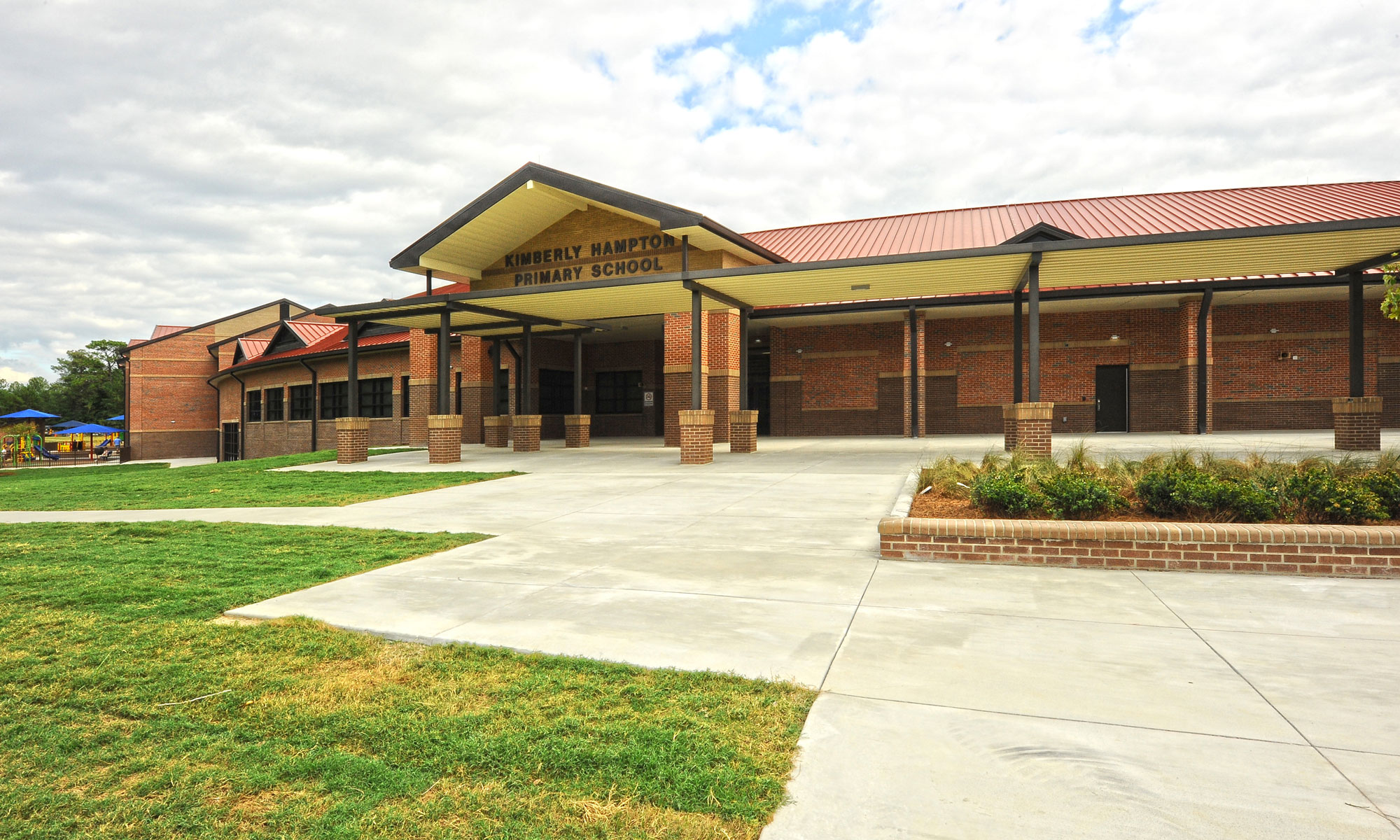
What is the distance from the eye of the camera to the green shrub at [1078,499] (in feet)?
23.2

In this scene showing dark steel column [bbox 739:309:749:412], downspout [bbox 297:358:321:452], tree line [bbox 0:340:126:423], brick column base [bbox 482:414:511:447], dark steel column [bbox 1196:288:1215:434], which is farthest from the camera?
tree line [bbox 0:340:126:423]

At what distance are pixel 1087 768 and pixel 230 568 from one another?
22.7ft

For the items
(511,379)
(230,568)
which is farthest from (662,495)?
(511,379)

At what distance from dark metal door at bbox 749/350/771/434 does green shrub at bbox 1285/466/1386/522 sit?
946 inches

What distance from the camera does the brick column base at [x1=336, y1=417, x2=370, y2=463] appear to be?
19.4 metres

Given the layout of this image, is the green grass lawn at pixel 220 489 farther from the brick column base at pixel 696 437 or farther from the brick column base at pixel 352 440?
the brick column base at pixel 696 437

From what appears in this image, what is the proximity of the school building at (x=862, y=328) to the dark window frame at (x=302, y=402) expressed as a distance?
0.42ft

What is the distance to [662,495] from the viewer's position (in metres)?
11.2

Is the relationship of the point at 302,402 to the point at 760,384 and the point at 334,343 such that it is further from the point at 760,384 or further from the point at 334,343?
the point at 760,384

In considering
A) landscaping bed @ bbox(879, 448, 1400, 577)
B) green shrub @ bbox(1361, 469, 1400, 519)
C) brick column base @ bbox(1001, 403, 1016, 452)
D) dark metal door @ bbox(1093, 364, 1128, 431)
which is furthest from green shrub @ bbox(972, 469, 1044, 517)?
dark metal door @ bbox(1093, 364, 1128, 431)

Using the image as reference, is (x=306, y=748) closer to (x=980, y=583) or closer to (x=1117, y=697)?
(x=1117, y=697)

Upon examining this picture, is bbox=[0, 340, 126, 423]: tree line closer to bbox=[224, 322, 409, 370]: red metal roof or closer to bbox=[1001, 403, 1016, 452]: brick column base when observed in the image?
bbox=[224, 322, 409, 370]: red metal roof

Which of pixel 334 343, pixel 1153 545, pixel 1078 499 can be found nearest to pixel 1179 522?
pixel 1153 545

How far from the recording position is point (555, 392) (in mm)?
30844
